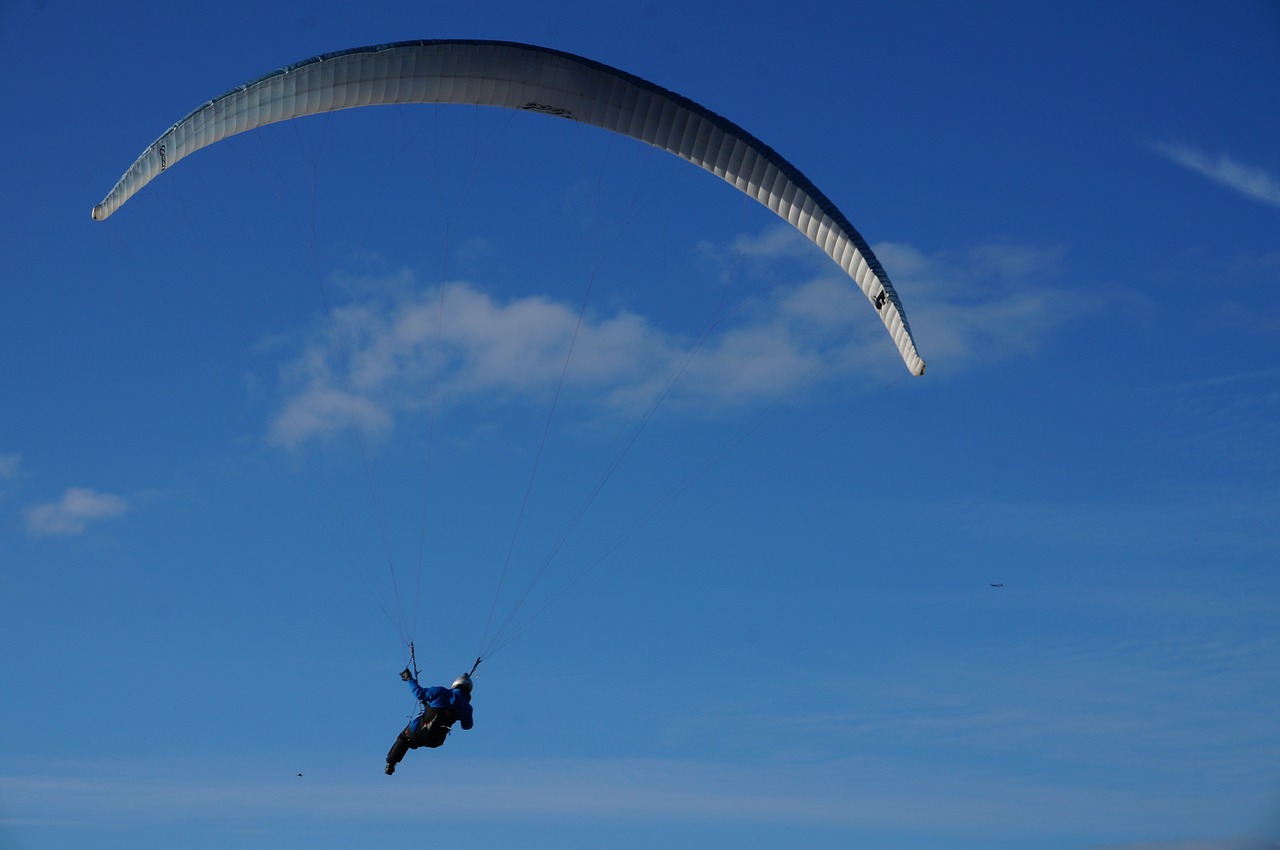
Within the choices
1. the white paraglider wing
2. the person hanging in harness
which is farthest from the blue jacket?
the white paraglider wing

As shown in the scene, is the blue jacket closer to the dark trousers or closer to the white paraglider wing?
the dark trousers

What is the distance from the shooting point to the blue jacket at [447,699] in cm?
2994

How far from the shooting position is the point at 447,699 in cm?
3000

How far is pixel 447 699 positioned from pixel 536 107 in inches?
443

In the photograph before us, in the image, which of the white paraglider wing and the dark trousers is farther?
the dark trousers

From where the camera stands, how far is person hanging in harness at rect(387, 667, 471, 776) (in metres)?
30.0

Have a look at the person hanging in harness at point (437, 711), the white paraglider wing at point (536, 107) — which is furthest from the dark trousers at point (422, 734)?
the white paraglider wing at point (536, 107)

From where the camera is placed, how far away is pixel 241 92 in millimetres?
28531

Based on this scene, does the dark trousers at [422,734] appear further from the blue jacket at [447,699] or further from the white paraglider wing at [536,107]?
the white paraglider wing at [536,107]

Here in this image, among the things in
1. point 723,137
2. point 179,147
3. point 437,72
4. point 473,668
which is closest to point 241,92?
point 179,147

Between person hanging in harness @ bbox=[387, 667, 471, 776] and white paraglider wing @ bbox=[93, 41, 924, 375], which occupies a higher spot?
white paraglider wing @ bbox=[93, 41, 924, 375]

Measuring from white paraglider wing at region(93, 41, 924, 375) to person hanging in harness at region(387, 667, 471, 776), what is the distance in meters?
10.4

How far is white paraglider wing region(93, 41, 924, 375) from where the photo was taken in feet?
94.1

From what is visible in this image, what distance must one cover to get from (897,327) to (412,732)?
40.0ft
